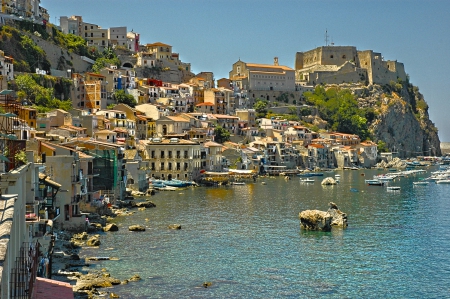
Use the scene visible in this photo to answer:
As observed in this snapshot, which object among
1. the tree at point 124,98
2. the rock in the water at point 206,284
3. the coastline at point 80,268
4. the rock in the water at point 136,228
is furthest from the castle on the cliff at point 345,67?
the rock in the water at point 206,284

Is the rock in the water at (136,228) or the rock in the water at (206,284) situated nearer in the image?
the rock in the water at (206,284)

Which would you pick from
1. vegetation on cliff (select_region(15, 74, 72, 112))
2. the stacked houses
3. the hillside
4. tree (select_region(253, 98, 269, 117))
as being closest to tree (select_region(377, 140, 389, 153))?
the hillside

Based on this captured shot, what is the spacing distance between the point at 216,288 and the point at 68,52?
72915mm

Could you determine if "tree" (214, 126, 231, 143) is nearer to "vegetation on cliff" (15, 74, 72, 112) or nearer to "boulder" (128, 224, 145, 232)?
"vegetation on cliff" (15, 74, 72, 112)

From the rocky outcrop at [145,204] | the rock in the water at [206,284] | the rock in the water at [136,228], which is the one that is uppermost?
the rocky outcrop at [145,204]

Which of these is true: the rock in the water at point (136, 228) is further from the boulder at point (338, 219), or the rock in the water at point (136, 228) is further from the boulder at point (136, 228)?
the boulder at point (338, 219)

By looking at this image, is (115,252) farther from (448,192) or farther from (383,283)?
(448,192)

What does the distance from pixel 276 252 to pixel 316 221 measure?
748 centimetres

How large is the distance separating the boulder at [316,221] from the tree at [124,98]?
2197 inches

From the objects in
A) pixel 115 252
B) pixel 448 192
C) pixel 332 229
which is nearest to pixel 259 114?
pixel 448 192

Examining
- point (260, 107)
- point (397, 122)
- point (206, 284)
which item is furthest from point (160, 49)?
point (206, 284)

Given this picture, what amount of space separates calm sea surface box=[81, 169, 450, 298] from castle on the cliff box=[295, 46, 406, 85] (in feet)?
300

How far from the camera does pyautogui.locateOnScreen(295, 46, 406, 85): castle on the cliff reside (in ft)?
478

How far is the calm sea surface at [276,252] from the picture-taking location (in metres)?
27.1
